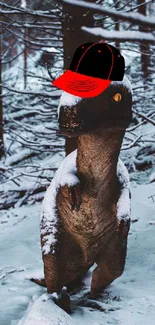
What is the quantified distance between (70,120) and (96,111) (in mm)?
142

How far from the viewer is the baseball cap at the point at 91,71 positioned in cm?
183

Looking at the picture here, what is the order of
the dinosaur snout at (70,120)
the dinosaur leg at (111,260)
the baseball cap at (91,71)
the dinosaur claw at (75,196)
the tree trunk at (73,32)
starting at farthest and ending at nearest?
the tree trunk at (73,32) < the dinosaur leg at (111,260) < the dinosaur claw at (75,196) < the dinosaur snout at (70,120) < the baseball cap at (91,71)

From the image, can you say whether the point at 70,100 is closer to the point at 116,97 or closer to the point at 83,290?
the point at 116,97

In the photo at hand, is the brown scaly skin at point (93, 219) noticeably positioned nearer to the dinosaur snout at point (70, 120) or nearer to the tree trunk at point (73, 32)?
the dinosaur snout at point (70, 120)

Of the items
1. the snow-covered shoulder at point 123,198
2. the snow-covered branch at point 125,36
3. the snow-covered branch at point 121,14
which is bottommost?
the snow-covered shoulder at point 123,198

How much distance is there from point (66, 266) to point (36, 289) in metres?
0.43

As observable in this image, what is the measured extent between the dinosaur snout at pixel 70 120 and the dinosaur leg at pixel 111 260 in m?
0.75

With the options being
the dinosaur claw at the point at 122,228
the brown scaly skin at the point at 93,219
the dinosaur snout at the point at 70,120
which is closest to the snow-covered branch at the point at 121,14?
the dinosaur snout at the point at 70,120

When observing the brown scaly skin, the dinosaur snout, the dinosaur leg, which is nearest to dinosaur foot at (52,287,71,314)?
the brown scaly skin

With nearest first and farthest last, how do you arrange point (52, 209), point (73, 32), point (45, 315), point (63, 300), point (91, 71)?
1. point (91, 71)
2. point (45, 315)
3. point (63, 300)
4. point (52, 209)
5. point (73, 32)

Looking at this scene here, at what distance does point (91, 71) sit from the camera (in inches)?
71.8

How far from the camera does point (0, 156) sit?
9461mm

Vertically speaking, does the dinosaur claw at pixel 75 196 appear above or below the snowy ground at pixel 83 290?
above

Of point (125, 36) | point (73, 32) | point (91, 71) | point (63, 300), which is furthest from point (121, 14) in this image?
point (73, 32)
